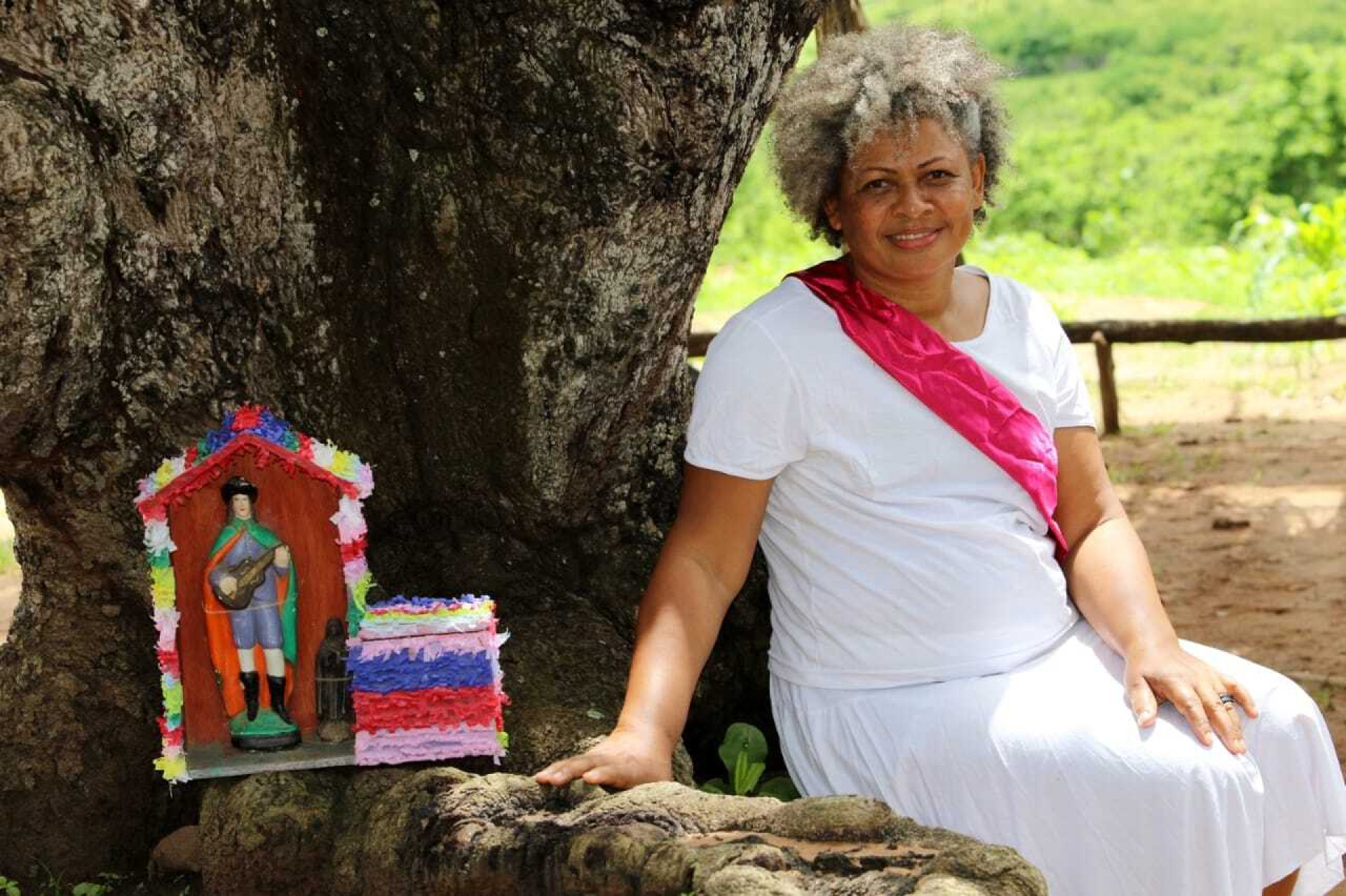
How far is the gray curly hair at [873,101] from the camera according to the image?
9.78ft

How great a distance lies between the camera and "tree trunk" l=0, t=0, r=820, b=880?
112 inches

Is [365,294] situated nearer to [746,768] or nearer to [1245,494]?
[746,768]

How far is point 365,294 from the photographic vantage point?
3139mm

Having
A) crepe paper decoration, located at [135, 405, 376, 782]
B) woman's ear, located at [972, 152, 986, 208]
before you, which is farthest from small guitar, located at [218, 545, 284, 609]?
woman's ear, located at [972, 152, 986, 208]

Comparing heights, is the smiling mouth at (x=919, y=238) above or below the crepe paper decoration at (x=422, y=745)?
above

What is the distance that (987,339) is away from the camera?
10.3ft

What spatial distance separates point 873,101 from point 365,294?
41.8 inches

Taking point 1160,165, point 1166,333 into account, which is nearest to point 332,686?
point 1166,333

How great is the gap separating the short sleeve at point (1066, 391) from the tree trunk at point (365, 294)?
0.76m

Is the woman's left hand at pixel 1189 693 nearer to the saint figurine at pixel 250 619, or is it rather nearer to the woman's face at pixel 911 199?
the woman's face at pixel 911 199

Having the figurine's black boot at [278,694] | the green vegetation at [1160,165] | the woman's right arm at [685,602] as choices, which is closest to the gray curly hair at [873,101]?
the woman's right arm at [685,602]

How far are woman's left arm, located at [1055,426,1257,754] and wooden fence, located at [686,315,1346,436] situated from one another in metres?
5.13

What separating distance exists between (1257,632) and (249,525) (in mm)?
3906

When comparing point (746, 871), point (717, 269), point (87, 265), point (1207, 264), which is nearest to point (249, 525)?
point (87, 265)
